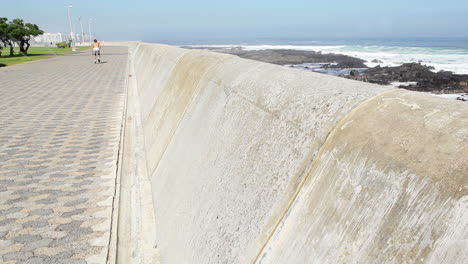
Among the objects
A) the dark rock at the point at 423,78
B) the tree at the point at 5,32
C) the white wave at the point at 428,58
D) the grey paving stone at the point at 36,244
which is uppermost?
the tree at the point at 5,32

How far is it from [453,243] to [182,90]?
3676 millimetres

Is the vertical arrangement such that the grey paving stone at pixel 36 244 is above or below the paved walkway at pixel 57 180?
below

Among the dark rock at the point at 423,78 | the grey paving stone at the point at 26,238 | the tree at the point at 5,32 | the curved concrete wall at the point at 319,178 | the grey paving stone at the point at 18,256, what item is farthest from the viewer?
the tree at the point at 5,32

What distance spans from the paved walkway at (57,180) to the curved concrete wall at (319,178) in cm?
90

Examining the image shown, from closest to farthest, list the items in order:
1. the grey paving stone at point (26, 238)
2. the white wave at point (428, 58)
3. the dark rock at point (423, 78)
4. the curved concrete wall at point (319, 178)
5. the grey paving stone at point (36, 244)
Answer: the curved concrete wall at point (319, 178)
the grey paving stone at point (36, 244)
the grey paving stone at point (26, 238)
the dark rock at point (423, 78)
the white wave at point (428, 58)

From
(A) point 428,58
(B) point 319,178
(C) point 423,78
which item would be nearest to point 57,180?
(B) point 319,178

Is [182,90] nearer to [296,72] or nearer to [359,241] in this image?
[296,72]

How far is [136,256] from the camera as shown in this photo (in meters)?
2.72

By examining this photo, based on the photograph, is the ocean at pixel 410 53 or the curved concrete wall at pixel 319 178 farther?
the ocean at pixel 410 53

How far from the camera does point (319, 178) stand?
1.47 m

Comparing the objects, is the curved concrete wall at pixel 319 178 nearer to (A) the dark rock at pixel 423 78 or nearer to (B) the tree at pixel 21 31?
(A) the dark rock at pixel 423 78

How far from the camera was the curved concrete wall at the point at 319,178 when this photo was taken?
1062mm

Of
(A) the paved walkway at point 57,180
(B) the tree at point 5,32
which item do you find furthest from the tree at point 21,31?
(A) the paved walkway at point 57,180

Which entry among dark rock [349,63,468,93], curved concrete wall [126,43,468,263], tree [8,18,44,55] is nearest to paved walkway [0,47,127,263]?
curved concrete wall [126,43,468,263]
